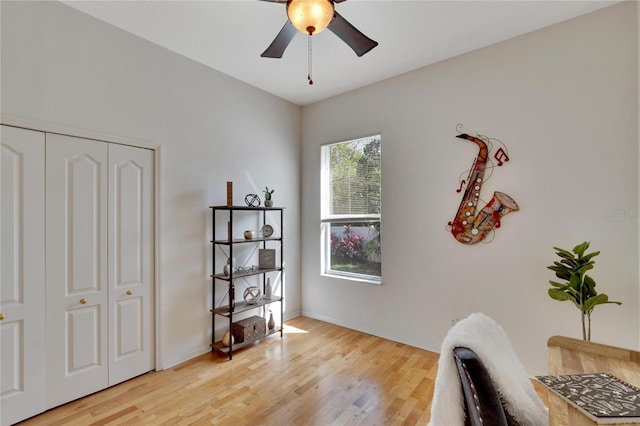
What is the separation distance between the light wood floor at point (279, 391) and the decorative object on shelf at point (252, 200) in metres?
1.61

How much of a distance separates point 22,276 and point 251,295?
191 centimetres

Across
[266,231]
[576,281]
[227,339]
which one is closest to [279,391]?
[227,339]

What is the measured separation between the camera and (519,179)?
2.62 metres

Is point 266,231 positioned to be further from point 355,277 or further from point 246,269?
point 355,277

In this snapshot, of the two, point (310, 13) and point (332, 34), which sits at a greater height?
point (332, 34)

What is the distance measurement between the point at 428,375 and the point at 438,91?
9.06 feet

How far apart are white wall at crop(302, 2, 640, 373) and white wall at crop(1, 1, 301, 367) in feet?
4.59

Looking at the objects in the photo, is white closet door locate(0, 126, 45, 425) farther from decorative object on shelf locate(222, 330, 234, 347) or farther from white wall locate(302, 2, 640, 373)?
white wall locate(302, 2, 640, 373)

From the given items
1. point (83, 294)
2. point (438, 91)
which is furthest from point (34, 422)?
point (438, 91)

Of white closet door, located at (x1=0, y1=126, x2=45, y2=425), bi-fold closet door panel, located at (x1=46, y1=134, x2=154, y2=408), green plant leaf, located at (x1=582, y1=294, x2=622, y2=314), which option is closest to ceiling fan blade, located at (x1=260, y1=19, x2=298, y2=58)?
bi-fold closet door panel, located at (x1=46, y1=134, x2=154, y2=408)

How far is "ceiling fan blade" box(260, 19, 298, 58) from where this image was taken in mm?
1894

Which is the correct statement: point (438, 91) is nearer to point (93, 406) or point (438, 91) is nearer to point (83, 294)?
point (83, 294)

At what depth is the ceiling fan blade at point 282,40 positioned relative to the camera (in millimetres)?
1894

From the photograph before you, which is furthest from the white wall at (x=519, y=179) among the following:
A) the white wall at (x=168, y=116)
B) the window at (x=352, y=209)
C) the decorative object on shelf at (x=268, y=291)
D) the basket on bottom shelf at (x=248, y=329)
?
the white wall at (x=168, y=116)
